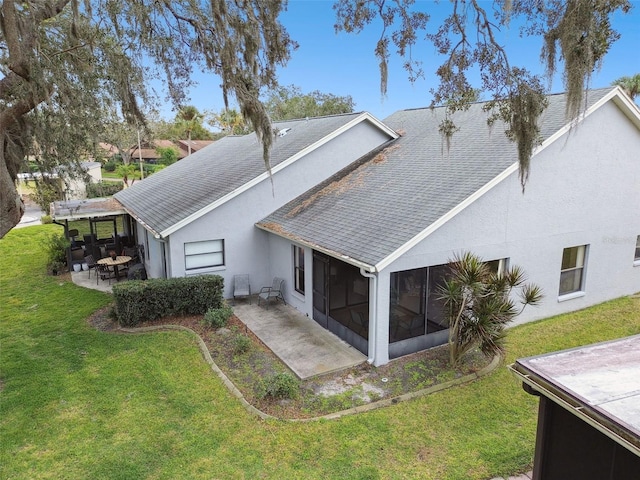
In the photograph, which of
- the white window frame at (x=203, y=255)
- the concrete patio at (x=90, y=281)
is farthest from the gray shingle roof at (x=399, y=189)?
the concrete patio at (x=90, y=281)

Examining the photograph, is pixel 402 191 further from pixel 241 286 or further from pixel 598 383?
pixel 598 383

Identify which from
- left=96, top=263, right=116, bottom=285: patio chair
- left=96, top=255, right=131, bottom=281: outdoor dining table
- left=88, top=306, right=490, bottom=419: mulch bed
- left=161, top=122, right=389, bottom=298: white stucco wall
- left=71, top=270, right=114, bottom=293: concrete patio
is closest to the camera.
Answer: left=88, top=306, right=490, bottom=419: mulch bed

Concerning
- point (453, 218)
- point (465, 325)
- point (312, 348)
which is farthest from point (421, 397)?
point (453, 218)

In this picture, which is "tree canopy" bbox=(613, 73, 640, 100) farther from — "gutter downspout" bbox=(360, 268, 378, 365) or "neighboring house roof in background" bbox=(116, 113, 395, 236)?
"gutter downspout" bbox=(360, 268, 378, 365)

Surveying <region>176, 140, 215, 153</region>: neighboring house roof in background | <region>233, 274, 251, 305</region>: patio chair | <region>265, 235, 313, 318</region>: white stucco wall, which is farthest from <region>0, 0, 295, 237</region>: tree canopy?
<region>176, 140, 215, 153</region>: neighboring house roof in background

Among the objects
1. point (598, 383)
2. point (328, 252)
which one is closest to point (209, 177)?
point (328, 252)
